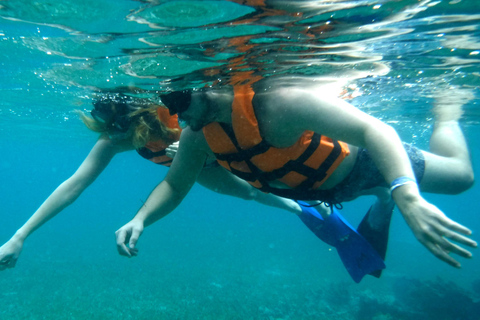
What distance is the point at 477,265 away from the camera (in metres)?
24.9

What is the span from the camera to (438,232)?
189 cm

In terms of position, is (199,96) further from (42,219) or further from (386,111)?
(386,111)

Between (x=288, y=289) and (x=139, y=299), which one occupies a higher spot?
(x=139, y=299)

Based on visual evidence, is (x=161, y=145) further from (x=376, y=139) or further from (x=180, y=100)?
(x=376, y=139)

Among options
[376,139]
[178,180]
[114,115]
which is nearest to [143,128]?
[114,115]

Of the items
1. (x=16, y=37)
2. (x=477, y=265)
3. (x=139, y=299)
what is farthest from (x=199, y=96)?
(x=477, y=265)

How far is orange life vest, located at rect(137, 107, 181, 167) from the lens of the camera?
5.29 metres

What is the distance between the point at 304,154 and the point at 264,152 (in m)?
0.44

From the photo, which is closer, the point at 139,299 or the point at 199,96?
the point at 199,96

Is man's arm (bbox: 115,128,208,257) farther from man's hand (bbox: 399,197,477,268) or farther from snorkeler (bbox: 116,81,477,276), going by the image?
man's hand (bbox: 399,197,477,268)

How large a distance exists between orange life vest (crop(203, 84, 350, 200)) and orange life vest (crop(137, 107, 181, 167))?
195 cm

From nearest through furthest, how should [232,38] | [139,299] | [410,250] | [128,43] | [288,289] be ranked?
[232,38] < [128,43] < [139,299] < [288,289] < [410,250]

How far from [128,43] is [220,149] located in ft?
10.1

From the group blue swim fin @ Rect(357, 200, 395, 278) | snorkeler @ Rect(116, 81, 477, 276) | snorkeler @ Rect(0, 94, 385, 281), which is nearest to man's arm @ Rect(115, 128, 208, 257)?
snorkeler @ Rect(116, 81, 477, 276)
